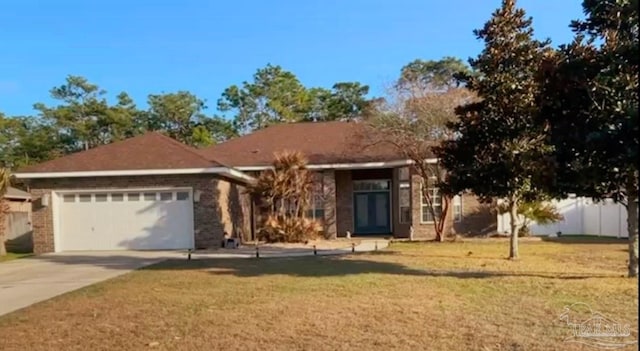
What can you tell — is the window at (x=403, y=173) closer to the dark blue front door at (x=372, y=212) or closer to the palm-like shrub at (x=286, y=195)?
the dark blue front door at (x=372, y=212)

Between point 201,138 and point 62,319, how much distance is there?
36.3 m

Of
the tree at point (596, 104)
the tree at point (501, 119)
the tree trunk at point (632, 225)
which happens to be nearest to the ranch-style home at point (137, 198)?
the tree at point (501, 119)

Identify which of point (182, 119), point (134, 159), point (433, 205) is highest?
point (182, 119)

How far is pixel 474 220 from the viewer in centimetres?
2416

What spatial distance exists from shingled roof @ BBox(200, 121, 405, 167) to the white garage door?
17.6ft

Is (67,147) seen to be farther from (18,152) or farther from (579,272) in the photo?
(579,272)

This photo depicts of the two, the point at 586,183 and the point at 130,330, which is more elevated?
the point at 586,183

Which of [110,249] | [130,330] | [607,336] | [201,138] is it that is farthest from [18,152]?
[607,336]

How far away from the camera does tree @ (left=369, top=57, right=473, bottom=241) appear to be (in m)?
20.2

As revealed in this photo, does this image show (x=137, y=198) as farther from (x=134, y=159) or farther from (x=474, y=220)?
(x=474, y=220)

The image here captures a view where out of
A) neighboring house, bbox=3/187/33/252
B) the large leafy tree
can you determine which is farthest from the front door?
the large leafy tree

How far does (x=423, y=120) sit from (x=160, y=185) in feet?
31.2

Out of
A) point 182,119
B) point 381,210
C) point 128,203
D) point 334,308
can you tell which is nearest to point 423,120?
point 381,210

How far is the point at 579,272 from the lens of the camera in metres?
11.6
